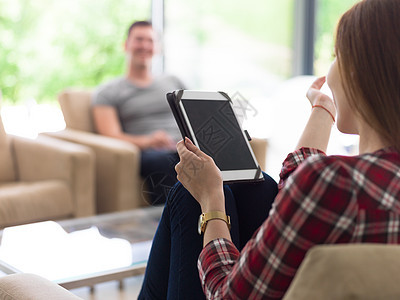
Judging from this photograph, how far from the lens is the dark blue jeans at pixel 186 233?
44.2 inches

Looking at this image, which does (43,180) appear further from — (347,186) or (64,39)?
(347,186)

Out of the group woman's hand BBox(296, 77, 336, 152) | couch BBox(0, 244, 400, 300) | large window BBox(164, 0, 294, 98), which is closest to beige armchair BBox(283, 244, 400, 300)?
couch BBox(0, 244, 400, 300)

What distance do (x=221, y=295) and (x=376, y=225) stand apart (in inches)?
10.1

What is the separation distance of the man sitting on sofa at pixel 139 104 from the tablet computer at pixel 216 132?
199cm

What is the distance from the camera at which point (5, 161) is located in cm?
309

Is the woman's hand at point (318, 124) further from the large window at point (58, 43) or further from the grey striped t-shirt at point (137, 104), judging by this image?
the large window at point (58, 43)

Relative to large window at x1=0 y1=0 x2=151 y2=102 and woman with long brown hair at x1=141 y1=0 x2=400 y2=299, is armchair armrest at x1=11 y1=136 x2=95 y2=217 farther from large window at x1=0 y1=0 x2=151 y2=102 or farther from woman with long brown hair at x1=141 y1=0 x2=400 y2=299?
woman with long brown hair at x1=141 y1=0 x2=400 y2=299

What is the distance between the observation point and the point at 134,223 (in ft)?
7.82

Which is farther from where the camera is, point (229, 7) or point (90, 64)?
point (229, 7)

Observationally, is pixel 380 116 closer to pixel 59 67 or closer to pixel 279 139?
pixel 279 139

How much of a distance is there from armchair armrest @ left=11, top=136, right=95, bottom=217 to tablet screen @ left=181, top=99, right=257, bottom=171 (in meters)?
1.76

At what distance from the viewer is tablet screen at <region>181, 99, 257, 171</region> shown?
1203mm

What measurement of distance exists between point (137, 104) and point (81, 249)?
154 cm

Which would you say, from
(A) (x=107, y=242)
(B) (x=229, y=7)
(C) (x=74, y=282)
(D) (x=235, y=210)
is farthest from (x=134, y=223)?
(B) (x=229, y=7)
